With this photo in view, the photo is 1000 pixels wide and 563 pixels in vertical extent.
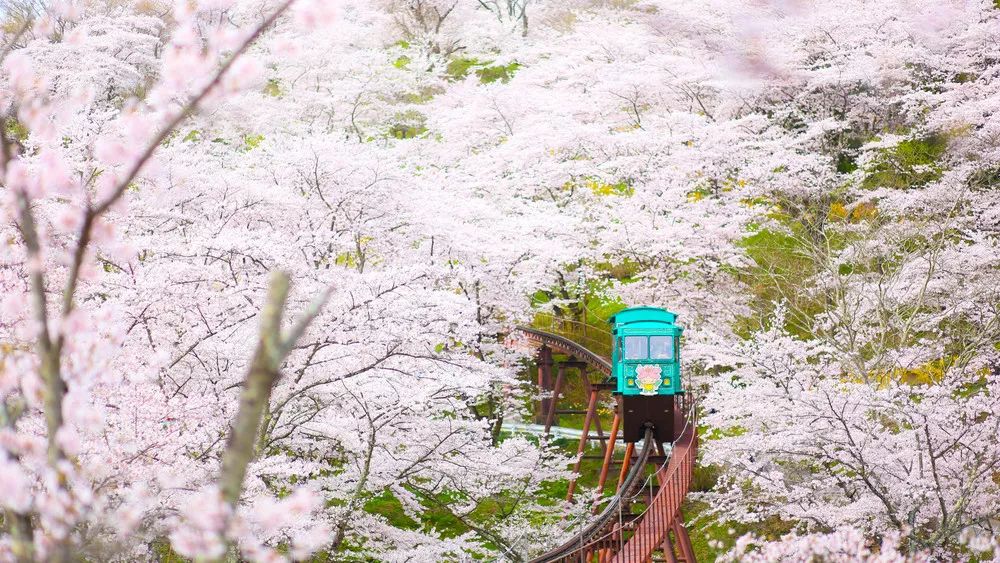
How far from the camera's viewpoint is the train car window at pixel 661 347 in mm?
13547

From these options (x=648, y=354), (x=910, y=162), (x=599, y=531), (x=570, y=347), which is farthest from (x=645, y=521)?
(x=910, y=162)

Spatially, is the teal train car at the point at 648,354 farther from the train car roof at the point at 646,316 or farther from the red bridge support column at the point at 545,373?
the red bridge support column at the point at 545,373

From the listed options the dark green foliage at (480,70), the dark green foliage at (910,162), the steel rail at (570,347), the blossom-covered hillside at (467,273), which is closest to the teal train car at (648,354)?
the blossom-covered hillside at (467,273)

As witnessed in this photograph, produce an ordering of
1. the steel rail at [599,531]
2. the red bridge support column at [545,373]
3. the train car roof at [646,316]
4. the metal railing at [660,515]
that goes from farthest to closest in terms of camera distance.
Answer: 1. the red bridge support column at [545,373]
2. the train car roof at [646,316]
3. the steel rail at [599,531]
4. the metal railing at [660,515]

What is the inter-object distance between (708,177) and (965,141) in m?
6.03

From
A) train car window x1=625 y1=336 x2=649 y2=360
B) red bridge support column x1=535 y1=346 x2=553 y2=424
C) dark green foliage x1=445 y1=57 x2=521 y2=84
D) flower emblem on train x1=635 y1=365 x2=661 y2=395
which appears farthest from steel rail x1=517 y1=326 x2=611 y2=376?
dark green foliage x1=445 y1=57 x2=521 y2=84

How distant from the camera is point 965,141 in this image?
67.1 feet

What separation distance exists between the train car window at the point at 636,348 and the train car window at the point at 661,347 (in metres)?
0.11

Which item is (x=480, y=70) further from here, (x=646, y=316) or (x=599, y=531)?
(x=599, y=531)

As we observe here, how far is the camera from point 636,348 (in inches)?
536

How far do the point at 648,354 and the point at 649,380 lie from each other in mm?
416

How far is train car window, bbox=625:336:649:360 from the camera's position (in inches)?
534

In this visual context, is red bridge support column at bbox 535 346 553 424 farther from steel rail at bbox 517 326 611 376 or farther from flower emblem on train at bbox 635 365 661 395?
flower emblem on train at bbox 635 365 661 395

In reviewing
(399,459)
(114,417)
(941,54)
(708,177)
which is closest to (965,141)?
(941,54)
